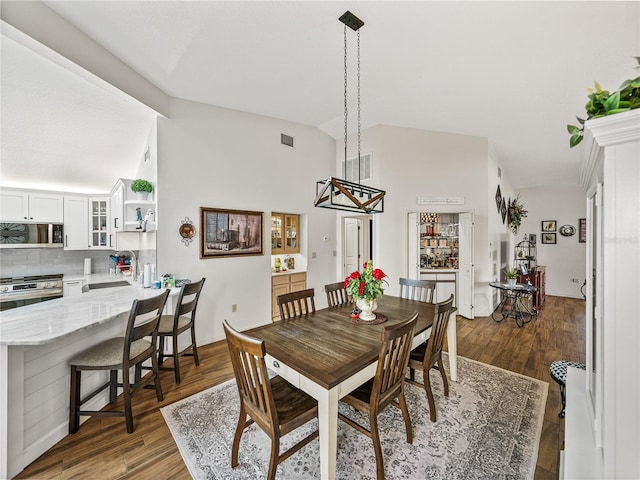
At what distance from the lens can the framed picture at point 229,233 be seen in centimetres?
378

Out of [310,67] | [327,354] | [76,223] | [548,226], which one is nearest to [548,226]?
[548,226]

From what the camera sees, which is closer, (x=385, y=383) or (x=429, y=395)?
(x=385, y=383)

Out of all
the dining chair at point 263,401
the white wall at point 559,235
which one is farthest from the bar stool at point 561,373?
the white wall at point 559,235

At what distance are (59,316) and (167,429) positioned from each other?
3.91 ft

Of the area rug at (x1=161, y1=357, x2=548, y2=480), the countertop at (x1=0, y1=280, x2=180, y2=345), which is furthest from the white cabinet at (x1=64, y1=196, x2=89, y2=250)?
the area rug at (x1=161, y1=357, x2=548, y2=480)

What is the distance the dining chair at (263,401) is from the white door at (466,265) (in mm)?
4101

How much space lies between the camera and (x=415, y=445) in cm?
193

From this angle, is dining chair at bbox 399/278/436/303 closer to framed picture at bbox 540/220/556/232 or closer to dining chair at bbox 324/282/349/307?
dining chair at bbox 324/282/349/307

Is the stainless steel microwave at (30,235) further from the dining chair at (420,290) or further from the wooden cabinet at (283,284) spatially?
the dining chair at (420,290)

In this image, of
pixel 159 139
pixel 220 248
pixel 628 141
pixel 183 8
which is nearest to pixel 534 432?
pixel 628 141

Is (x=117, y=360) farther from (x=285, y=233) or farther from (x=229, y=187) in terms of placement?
(x=285, y=233)

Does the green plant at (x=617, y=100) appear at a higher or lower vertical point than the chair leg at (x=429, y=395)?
higher

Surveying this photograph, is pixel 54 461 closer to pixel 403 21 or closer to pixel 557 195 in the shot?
pixel 403 21

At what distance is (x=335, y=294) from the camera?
10.3 ft
